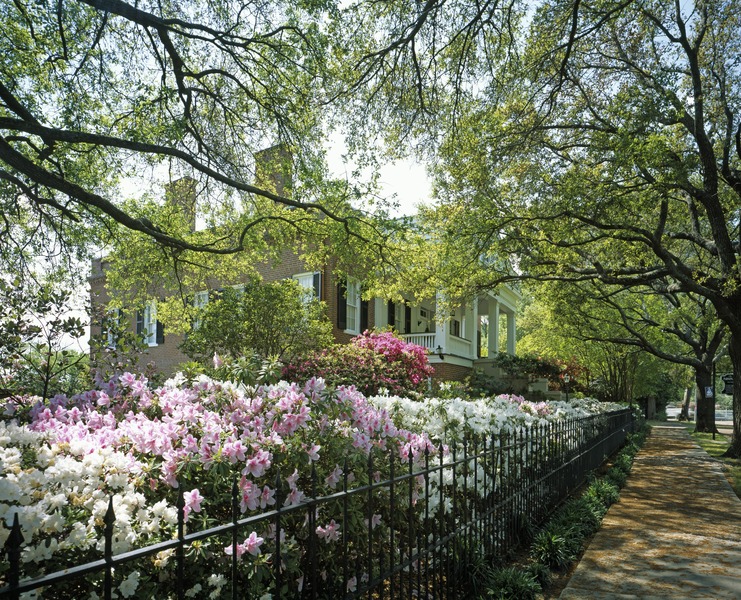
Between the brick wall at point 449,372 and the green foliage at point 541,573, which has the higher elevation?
the brick wall at point 449,372

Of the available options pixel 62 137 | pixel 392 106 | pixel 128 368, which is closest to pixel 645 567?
pixel 128 368

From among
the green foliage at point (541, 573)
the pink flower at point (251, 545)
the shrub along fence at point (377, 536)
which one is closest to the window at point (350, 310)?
the shrub along fence at point (377, 536)

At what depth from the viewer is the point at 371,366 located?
11.4 m

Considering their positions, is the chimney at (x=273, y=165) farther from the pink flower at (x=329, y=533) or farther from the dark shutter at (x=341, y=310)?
the pink flower at (x=329, y=533)

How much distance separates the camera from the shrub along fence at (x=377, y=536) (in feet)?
6.50

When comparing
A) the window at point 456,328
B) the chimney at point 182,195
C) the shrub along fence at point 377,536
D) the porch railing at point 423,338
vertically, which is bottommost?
the shrub along fence at point 377,536

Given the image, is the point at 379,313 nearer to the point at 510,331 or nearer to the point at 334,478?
the point at 510,331

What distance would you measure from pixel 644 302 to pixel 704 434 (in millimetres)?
7569

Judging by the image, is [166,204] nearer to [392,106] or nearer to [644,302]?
[392,106]

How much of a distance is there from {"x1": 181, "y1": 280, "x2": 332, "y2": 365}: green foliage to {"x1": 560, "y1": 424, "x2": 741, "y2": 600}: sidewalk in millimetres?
6971

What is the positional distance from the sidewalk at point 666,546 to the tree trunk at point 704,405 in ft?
55.9

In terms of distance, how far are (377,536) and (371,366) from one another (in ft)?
26.1

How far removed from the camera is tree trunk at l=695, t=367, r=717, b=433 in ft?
82.6

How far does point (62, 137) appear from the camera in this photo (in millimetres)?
6898
